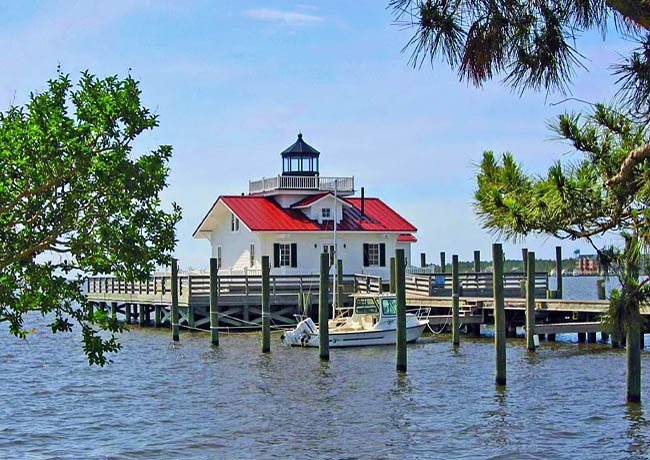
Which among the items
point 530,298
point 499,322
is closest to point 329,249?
point 530,298

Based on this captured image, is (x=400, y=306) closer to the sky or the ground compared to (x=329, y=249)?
closer to the ground

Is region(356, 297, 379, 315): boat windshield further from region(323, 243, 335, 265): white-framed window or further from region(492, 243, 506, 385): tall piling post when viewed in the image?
region(323, 243, 335, 265): white-framed window

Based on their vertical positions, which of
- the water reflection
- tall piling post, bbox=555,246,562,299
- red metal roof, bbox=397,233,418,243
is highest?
red metal roof, bbox=397,233,418,243

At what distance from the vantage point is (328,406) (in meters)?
24.7

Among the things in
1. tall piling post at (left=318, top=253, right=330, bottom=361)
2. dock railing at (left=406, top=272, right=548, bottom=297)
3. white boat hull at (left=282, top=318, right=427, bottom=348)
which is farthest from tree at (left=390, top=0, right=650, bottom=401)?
dock railing at (left=406, top=272, right=548, bottom=297)

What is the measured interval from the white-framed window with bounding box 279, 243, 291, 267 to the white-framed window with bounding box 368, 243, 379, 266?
4.67m

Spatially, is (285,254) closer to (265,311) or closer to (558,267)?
(558,267)

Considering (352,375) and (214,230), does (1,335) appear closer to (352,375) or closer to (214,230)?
(214,230)

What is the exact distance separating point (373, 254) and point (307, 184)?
5248 mm

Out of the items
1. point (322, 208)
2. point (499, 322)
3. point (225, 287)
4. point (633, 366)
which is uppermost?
point (322, 208)

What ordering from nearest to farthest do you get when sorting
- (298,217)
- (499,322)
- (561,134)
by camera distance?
(561,134)
(499,322)
(298,217)

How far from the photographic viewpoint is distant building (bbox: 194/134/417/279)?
165ft

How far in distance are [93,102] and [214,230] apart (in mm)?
44027

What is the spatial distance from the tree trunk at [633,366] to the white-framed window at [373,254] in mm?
30973
